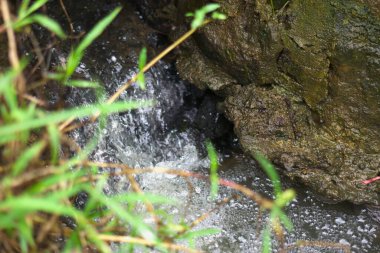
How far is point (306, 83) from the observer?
2.73m

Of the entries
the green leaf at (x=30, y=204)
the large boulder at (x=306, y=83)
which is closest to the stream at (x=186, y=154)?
the large boulder at (x=306, y=83)

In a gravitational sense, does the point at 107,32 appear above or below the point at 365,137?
above

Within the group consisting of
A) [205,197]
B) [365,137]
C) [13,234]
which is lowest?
[205,197]

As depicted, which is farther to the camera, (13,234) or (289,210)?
(289,210)

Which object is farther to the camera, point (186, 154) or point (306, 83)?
point (186, 154)

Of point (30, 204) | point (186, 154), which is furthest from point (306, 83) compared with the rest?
point (30, 204)

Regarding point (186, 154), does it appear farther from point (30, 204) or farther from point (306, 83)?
point (30, 204)

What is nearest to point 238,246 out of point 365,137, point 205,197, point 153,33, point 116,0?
point 205,197

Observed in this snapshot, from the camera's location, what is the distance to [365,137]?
8.87ft

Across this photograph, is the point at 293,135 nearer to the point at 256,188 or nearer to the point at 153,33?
the point at 256,188

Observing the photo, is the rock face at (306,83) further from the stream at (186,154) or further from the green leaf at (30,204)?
the green leaf at (30,204)

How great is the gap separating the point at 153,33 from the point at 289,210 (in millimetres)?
1703

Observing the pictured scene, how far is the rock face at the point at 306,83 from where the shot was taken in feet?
8.26

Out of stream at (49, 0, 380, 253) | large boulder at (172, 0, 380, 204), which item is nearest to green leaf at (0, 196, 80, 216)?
stream at (49, 0, 380, 253)
